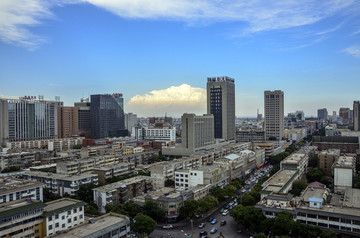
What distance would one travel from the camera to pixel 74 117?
94312 millimetres

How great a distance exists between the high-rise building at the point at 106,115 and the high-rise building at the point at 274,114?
153 ft

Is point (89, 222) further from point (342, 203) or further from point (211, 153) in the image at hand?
point (211, 153)

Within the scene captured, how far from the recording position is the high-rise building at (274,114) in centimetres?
8525

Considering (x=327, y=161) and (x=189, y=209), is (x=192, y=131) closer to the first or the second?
(x=327, y=161)

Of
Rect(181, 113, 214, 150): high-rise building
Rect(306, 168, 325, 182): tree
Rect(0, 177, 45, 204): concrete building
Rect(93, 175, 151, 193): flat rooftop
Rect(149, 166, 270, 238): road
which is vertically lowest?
Rect(149, 166, 270, 238): road

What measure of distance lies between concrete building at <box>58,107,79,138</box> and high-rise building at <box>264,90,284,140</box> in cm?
5631

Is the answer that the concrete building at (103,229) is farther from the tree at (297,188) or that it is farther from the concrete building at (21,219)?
the tree at (297,188)

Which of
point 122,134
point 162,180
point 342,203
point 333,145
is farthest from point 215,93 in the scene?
point 342,203

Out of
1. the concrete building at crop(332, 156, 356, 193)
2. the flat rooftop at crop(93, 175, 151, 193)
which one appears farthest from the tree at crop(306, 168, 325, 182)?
the flat rooftop at crop(93, 175, 151, 193)

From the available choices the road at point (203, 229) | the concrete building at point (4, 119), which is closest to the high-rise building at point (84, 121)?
the concrete building at point (4, 119)

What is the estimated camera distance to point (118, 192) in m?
29.7

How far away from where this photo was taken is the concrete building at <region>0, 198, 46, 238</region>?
1826cm

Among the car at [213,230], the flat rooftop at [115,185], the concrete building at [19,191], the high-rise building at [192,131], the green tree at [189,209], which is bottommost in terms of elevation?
the car at [213,230]

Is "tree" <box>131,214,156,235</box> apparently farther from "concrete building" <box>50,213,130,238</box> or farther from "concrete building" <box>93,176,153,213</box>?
"concrete building" <box>93,176,153,213</box>
